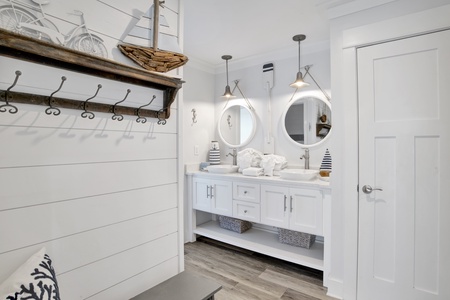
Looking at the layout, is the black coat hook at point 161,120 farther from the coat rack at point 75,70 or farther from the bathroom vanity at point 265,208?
the bathroom vanity at point 265,208

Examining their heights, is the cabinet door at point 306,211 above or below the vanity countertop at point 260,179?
below

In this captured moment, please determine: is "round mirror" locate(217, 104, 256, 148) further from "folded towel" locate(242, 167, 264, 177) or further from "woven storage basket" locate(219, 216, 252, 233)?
"woven storage basket" locate(219, 216, 252, 233)

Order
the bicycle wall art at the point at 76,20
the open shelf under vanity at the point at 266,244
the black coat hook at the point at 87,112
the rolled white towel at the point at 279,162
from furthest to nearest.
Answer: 1. the rolled white towel at the point at 279,162
2. the open shelf under vanity at the point at 266,244
3. the black coat hook at the point at 87,112
4. the bicycle wall art at the point at 76,20

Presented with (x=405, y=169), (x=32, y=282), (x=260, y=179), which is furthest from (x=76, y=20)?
(x=405, y=169)

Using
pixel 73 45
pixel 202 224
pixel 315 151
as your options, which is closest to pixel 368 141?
pixel 315 151

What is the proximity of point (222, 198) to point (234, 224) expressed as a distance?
458 mm

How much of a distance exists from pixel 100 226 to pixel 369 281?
2025 millimetres

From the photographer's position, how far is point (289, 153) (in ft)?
9.93

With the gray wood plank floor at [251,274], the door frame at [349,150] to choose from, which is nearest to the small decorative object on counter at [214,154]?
the gray wood plank floor at [251,274]

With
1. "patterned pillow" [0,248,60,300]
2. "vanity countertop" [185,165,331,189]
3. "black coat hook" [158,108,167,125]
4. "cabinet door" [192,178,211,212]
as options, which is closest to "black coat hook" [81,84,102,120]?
"black coat hook" [158,108,167,125]

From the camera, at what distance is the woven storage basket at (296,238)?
2643mm

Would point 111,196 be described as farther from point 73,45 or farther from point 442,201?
point 442,201

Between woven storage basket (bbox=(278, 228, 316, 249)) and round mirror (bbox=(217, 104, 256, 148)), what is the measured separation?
50.8 inches

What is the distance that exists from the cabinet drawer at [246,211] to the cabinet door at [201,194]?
0.40m
